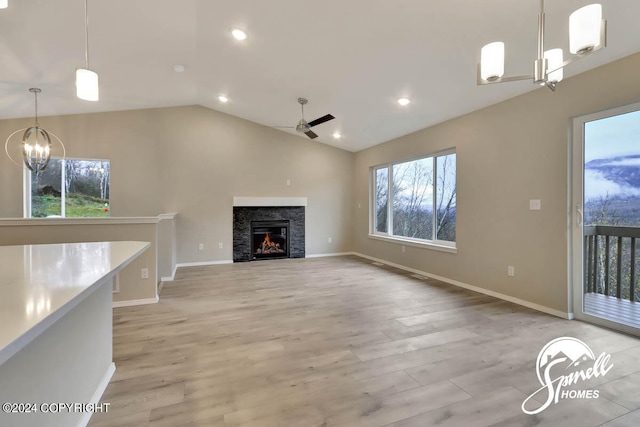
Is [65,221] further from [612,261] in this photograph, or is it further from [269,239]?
[612,261]

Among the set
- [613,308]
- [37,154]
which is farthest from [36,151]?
[613,308]

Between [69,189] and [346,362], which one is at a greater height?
[69,189]

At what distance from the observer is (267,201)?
20.8 feet

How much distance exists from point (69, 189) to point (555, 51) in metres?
6.94

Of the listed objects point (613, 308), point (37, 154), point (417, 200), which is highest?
point (37, 154)

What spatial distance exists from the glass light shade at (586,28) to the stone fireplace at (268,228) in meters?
5.43

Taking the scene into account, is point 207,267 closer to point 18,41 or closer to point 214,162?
point 214,162

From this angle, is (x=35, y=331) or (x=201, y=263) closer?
(x=35, y=331)

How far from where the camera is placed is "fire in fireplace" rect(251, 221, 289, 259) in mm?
6367

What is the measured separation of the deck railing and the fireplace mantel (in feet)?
15.8

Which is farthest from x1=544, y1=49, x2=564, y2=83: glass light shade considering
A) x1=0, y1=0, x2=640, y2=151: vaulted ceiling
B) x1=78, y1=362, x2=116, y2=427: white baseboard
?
x1=78, y1=362, x2=116, y2=427: white baseboard

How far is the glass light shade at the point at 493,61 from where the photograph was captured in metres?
1.77

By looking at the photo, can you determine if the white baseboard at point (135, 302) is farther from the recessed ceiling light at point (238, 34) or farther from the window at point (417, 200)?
the window at point (417, 200)

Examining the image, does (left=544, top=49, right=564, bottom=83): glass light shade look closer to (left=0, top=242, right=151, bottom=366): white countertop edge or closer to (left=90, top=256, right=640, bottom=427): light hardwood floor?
(left=90, top=256, right=640, bottom=427): light hardwood floor
